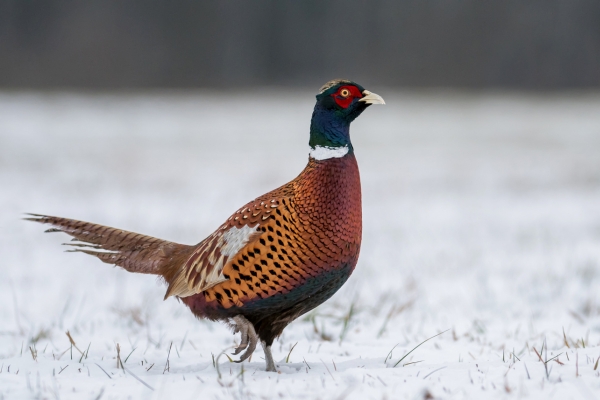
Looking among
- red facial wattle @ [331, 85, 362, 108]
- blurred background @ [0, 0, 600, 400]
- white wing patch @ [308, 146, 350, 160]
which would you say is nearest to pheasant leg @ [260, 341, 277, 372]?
blurred background @ [0, 0, 600, 400]

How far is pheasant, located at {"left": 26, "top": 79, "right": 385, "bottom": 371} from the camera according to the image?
310 cm

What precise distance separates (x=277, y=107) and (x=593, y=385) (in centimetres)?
2098

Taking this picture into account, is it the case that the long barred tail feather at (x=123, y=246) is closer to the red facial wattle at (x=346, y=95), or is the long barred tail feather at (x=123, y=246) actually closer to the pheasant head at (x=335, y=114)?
the pheasant head at (x=335, y=114)

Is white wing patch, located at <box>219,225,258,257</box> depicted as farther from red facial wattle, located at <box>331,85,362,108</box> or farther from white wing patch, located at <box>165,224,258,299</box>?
red facial wattle, located at <box>331,85,362,108</box>

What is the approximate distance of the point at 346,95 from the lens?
3322mm

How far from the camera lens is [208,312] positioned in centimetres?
340

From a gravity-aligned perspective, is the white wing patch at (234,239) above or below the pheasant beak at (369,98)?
below

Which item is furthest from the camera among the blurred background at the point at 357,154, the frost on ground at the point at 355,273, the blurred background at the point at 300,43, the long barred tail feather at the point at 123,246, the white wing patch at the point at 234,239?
the blurred background at the point at 300,43

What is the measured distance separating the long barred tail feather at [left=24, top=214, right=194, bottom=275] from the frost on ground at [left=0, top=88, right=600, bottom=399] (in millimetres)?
465

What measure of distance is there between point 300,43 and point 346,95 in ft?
92.3

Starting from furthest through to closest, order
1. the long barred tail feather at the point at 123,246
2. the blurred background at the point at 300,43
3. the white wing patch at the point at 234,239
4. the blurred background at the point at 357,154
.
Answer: the blurred background at the point at 300,43 → the blurred background at the point at 357,154 → the long barred tail feather at the point at 123,246 → the white wing patch at the point at 234,239

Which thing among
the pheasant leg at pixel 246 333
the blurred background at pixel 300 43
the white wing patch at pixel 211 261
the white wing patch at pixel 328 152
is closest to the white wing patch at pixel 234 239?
the white wing patch at pixel 211 261

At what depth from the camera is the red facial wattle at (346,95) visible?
3312mm

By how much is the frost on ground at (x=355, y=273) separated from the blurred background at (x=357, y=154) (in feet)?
0.12
